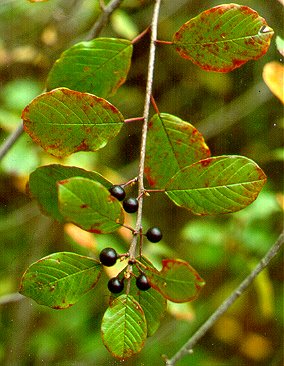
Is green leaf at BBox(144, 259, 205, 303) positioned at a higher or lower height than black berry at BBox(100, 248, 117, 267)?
lower

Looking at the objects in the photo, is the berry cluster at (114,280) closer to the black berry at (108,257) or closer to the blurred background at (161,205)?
the black berry at (108,257)

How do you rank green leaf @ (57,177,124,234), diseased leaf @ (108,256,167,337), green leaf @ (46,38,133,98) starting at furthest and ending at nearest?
green leaf @ (46,38,133,98) < diseased leaf @ (108,256,167,337) < green leaf @ (57,177,124,234)

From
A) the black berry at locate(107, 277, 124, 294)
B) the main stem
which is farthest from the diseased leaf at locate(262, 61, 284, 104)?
the black berry at locate(107, 277, 124, 294)

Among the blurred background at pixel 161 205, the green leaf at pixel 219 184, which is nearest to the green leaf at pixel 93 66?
the green leaf at pixel 219 184

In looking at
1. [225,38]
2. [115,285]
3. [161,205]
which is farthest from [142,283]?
[161,205]

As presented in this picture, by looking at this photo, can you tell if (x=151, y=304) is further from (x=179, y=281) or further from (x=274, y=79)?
(x=274, y=79)

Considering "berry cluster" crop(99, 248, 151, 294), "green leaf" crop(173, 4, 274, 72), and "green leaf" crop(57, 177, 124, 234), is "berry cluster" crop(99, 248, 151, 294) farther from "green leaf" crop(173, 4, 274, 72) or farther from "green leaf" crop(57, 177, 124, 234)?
"green leaf" crop(173, 4, 274, 72)

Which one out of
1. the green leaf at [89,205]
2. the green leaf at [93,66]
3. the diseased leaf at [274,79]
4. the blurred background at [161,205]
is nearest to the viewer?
the green leaf at [89,205]
